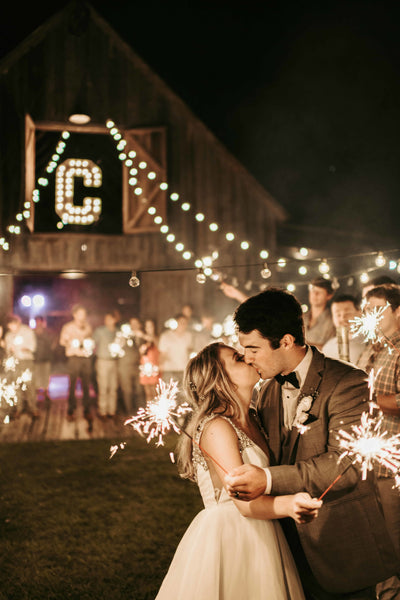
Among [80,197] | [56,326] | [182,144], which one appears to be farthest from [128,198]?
[56,326]

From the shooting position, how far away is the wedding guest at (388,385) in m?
3.86

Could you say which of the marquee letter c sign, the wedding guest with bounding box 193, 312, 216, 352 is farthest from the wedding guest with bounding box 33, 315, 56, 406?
the wedding guest with bounding box 193, 312, 216, 352

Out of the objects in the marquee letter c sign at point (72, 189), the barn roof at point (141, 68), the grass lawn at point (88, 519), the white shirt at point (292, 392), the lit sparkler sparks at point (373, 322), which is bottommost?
the grass lawn at point (88, 519)

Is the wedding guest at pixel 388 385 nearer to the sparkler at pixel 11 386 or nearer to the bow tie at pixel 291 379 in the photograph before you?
the bow tie at pixel 291 379

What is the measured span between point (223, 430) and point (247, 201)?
9993 millimetres

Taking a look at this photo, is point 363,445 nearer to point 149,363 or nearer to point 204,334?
point 149,363

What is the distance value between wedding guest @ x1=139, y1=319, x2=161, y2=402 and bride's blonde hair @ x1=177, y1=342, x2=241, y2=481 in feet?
23.9

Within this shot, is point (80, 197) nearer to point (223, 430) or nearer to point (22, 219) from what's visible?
point (22, 219)

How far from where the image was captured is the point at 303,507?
8.14 feet

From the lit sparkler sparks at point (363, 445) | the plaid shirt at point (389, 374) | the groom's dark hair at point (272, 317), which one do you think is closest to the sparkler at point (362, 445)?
the lit sparkler sparks at point (363, 445)

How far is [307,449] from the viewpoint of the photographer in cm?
288

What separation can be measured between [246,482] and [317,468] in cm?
38

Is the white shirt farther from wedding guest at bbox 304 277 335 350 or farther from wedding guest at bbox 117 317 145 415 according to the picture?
wedding guest at bbox 117 317 145 415

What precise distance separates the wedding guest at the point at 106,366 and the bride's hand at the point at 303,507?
26.2 feet
